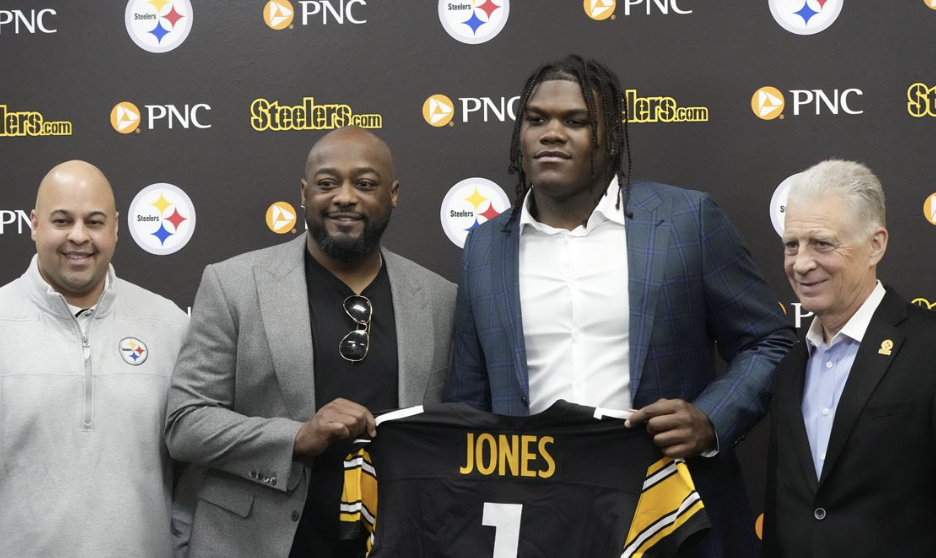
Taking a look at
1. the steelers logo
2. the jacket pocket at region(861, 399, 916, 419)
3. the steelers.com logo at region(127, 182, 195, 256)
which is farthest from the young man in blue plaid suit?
the steelers.com logo at region(127, 182, 195, 256)

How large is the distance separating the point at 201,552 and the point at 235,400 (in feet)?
1.24

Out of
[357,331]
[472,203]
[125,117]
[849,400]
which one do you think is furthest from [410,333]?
[125,117]

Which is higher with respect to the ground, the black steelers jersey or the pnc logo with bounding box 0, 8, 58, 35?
the pnc logo with bounding box 0, 8, 58, 35

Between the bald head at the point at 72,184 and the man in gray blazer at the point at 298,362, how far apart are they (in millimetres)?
397

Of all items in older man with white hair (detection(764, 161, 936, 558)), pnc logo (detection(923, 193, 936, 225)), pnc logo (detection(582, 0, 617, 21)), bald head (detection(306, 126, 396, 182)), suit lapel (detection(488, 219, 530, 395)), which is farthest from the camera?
pnc logo (detection(582, 0, 617, 21))

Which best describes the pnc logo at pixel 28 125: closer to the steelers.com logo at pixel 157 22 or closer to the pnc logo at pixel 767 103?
the steelers.com logo at pixel 157 22

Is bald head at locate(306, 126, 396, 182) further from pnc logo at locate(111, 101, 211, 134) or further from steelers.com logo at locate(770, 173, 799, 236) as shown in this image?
steelers.com logo at locate(770, 173, 799, 236)

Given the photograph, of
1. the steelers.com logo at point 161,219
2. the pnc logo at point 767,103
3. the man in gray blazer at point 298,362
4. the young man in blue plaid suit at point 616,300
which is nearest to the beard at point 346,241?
the man in gray blazer at point 298,362

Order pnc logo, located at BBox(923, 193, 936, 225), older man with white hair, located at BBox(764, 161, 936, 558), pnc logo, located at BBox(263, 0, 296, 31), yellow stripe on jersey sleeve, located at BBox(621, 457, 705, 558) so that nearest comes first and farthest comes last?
older man with white hair, located at BBox(764, 161, 936, 558) → yellow stripe on jersey sleeve, located at BBox(621, 457, 705, 558) → pnc logo, located at BBox(923, 193, 936, 225) → pnc logo, located at BBox(263, 0, 296, 31)

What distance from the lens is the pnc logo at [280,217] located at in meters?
3.21

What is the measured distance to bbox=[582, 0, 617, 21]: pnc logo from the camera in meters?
3.06

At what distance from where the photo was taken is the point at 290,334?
2.50 metres

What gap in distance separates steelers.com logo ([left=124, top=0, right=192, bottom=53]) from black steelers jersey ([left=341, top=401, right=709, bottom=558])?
5.40 feet

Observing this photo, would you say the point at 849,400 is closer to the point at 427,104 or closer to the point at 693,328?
the point at 693,328
